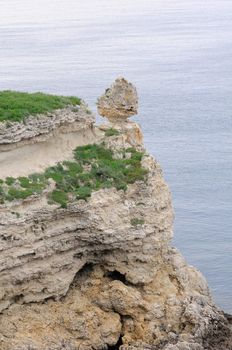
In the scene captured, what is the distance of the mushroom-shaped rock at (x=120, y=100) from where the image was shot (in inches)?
1257

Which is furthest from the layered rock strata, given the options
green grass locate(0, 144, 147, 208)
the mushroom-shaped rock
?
the mushroom-shaped rock

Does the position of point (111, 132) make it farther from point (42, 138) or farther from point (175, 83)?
point (175, 83)

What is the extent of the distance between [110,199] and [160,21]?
423 feet

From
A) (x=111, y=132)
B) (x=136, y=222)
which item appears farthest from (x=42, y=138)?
(x=136, y=222)

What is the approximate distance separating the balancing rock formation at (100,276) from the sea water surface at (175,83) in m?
10.4

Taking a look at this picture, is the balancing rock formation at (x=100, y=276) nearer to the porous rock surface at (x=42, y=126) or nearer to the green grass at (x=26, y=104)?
the porous rock surface at (x=42, y=126)

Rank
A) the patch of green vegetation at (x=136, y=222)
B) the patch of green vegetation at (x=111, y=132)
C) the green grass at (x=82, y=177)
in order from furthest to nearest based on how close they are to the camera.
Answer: the patch of green vegetation at (x=111, y=132) → the patch of green vegetation at (x=136, y=222) → the green grass at (x=82, y=177)

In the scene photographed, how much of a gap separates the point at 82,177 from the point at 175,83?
56.1m

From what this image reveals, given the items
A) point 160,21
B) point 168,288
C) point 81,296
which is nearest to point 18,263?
point 81,296

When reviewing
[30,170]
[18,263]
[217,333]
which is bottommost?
[217,333]

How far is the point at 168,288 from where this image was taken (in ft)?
94.3

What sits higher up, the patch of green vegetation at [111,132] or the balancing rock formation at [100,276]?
the patch of green vegetation at [111,132]

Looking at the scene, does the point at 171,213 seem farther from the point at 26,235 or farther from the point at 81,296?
the point at 26,235

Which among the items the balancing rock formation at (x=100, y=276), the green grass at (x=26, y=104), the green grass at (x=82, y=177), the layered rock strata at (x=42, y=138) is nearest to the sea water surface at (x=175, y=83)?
the balancing rock formation at (x=100, y=276)
